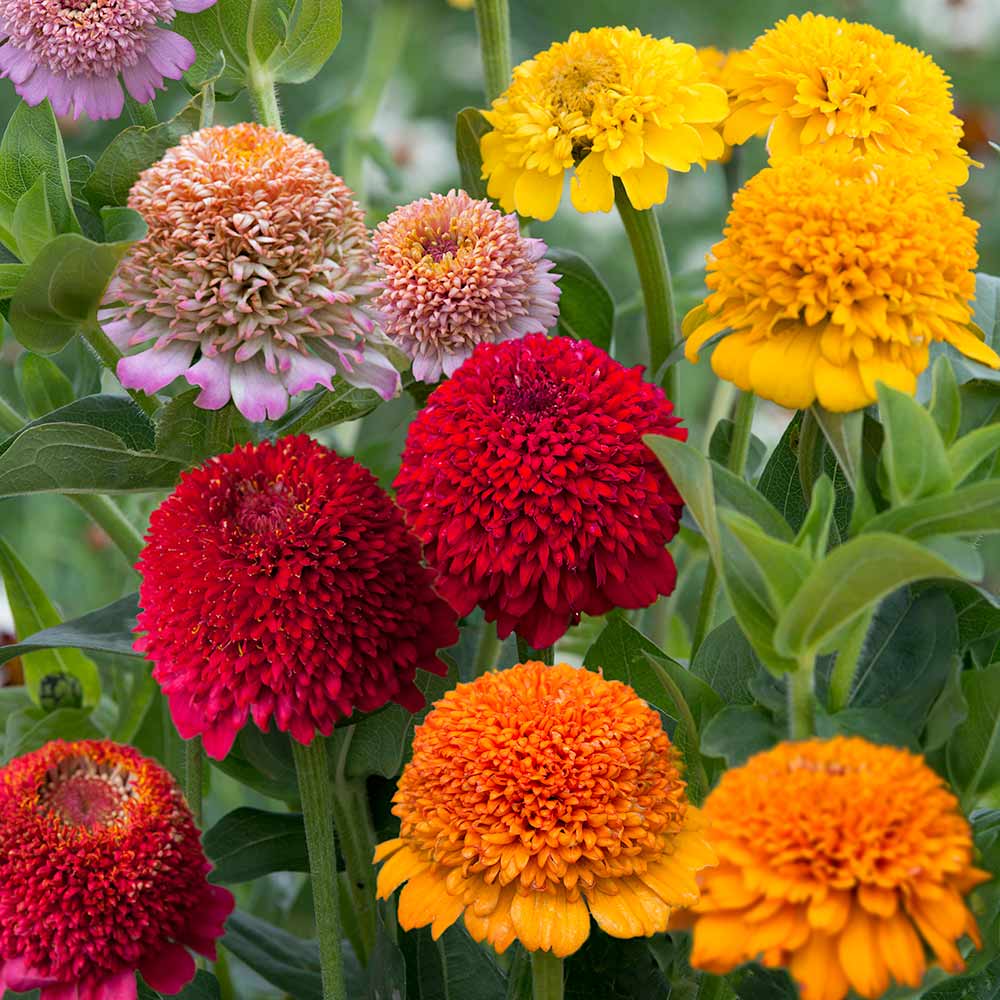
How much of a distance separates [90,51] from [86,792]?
204 mm

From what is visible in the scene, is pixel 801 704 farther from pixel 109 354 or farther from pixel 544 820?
pixel 109 354

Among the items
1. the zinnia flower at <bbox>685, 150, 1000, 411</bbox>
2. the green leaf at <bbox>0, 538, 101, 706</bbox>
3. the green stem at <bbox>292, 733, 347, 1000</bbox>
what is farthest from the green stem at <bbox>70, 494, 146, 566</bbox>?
the zinnia flower at <bbox>685, 150, 1000, 411</bbox>

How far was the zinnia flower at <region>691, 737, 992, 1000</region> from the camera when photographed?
0.23 metres

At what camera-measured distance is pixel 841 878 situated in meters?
0.24

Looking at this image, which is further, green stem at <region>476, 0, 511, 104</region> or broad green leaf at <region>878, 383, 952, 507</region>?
green stem at <region>476, 0, 511, 104</region>

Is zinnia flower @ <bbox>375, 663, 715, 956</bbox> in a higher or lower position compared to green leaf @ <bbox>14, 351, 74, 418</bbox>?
higher

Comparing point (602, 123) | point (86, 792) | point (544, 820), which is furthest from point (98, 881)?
point (602, 123)

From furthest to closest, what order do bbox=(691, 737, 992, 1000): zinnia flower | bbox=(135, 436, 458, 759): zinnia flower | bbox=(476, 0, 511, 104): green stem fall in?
bbox=(476, 0, 511, 104): green stem → bbox=(135, 436, 458, 759): zinnia flower → bbox=(691, 737, 992, 1000): zinnia flower

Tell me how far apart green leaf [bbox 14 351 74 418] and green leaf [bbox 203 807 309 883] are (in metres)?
0.15

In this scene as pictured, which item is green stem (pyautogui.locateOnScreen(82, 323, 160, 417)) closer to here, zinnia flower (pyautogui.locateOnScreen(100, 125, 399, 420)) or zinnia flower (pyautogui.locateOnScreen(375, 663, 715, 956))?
zinnia flower (pyautogui.locateOnScreen(100, 125, 399, 420))

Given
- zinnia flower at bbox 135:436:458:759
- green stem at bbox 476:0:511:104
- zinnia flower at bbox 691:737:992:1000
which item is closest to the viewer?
zinnia flower at bbox 691:737:992:1000

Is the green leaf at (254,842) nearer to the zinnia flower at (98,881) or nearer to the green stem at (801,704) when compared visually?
the zinnia flower at (98,881)

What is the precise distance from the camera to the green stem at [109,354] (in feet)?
1.30

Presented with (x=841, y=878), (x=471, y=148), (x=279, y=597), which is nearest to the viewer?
(x=841, y=878)
